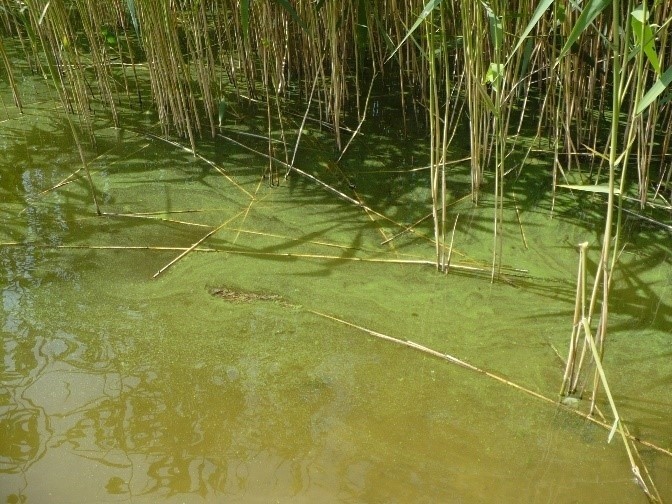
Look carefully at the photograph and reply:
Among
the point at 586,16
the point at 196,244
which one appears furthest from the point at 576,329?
the point at 196,244

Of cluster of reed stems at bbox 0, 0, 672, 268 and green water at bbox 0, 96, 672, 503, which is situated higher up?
cluster of reed stems at bbox 0, 0, 672, 268

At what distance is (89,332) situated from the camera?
179cm

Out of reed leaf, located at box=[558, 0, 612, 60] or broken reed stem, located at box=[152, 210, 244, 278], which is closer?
reed leaf, located at box=[558, 0, 612, 60]

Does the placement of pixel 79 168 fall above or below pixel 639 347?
above

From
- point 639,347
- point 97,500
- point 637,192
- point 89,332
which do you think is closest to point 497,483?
point 639,347

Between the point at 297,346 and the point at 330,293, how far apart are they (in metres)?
0.23

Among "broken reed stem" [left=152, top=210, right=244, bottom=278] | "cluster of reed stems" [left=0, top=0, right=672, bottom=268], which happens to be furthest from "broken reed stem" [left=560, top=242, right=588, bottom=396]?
"broken reed stem" [left=152, top=210, right=244, bottom=278]

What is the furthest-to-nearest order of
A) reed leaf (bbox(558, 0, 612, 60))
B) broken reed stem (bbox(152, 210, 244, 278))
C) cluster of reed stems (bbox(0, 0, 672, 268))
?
cluster of reed stems (bbox(0, 0, 672, 268)) < broken reed stem (bbox(152, 210, 244, 278)) < reed leaf (bbox(558, 0, 612, 60))

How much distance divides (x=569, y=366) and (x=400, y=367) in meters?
0.37

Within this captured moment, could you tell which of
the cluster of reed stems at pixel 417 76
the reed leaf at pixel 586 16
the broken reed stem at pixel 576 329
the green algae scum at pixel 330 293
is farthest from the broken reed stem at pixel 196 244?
the reed leaf at pixel 586 16

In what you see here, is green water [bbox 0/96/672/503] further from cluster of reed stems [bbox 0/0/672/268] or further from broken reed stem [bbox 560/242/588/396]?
cluster of reed stems [bbox 0/0/672/268]

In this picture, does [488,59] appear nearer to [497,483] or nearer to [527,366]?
[527,366]

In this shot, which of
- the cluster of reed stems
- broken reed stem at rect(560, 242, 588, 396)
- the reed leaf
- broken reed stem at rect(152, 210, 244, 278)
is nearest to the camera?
the reed leaf

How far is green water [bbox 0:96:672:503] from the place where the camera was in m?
1.39
